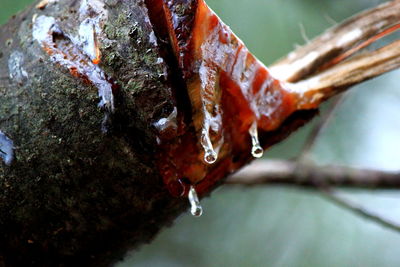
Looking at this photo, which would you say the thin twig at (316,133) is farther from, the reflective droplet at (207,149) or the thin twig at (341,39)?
the reflective droplet at (207,149)

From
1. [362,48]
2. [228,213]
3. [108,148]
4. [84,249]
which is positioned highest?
[108,148]

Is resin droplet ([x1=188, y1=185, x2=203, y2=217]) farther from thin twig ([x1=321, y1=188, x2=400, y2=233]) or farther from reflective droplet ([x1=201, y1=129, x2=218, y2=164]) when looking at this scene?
thin twig ([x1=321, y1=188, x2=400, y2=233])

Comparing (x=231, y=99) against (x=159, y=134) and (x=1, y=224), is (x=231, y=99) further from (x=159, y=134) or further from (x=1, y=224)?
(x=1, y=224)

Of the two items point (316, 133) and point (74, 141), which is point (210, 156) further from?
point (316, 133)

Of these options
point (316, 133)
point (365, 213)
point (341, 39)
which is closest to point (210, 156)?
point (341, 39)

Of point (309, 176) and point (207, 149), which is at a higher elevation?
point (207, 149)

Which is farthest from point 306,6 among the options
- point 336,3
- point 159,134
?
point 159,134

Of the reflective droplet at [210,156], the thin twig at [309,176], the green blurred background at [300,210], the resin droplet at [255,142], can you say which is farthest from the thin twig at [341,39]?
the green blurred background at [300,210]
